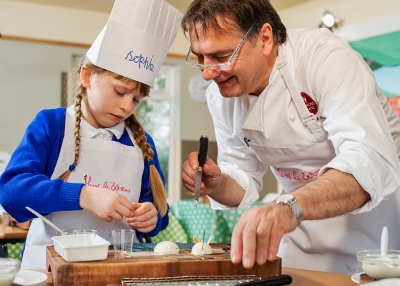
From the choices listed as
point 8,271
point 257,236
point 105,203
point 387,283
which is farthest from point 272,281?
point 105,203

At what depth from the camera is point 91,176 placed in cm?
185

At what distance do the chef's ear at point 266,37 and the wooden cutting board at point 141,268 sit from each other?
706 mm

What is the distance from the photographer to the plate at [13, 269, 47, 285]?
1.18m

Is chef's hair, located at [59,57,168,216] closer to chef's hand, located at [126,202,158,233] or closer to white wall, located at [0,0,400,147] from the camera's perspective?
chef's hand, located at [126,202,158,233]

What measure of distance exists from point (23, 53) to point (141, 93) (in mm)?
6067

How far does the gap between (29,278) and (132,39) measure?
913 millimetres

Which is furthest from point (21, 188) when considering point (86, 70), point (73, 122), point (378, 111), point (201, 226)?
point (201, 226)

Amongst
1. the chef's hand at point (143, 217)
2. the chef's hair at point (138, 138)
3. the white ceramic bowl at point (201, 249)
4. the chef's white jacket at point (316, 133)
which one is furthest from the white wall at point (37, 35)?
the white ceramic bowl at point (201, 249)

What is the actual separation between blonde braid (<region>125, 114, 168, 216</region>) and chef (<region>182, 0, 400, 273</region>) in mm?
→ 161

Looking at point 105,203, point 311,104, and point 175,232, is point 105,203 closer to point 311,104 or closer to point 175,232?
point 311,104

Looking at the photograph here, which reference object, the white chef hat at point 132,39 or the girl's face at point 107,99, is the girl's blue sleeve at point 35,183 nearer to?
the girl's face at point 107,99

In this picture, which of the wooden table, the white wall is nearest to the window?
the white wall

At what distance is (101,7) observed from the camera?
25.3 ft

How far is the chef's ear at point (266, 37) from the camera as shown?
175cm
